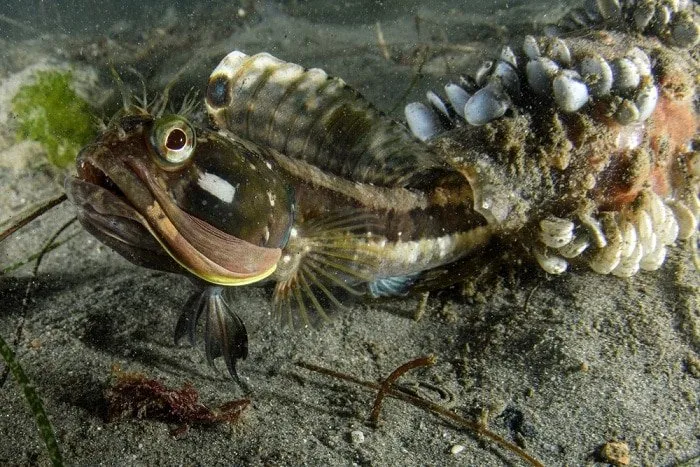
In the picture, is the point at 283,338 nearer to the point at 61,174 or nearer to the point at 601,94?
the point at 601,94

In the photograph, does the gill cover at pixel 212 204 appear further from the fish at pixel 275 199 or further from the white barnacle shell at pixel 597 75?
the white barnacle shell at pixel 597 75

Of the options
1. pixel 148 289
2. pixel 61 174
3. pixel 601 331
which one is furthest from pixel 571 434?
pixel 61 174

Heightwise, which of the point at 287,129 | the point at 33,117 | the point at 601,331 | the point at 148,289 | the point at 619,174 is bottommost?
the point at 148,289

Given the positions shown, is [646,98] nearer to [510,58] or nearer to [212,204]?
[510,58]

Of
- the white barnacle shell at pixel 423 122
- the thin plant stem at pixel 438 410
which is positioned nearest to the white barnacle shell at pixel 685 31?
the white barnacle shell at pixel 423 122

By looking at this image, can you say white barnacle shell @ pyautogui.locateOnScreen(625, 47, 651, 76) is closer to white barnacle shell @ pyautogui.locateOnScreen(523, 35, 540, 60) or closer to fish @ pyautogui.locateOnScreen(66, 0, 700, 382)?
fish @ pyautogui.locateOnScreen(66, 0, 700, 382)

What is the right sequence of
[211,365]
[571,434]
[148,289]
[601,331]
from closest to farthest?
[571,434]
[211,365]
[601,331]
[148,289]
